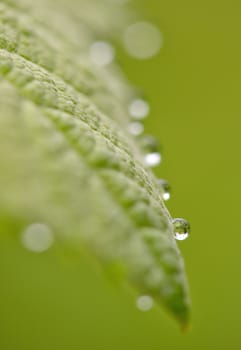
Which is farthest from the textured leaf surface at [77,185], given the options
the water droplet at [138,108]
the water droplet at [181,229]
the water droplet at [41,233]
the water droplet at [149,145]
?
the water droplet at [138,108]

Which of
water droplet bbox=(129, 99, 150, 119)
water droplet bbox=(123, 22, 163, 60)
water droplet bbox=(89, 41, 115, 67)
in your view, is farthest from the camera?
water droplet bbox=(123, 22, 163, 60)

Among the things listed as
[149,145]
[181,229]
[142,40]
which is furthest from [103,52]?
[181,229]

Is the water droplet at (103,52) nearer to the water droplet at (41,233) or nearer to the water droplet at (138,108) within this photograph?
the water droplet at (138,108)

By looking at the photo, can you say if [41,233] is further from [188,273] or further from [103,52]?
[103,52]

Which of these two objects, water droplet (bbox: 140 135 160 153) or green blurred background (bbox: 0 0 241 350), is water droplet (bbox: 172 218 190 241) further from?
green blurred background (bbox: 0 0 241 350)

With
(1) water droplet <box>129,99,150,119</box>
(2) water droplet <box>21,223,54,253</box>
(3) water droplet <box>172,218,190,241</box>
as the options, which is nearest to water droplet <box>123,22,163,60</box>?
(1) water droplet <box>129,99,150,119</box>
